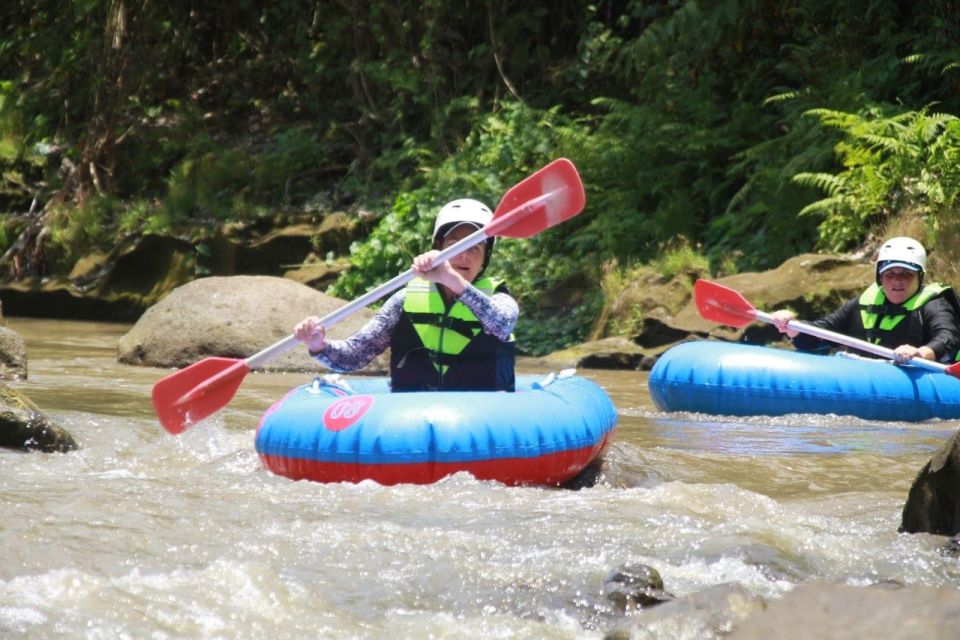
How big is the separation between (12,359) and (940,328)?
554cm

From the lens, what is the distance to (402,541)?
13.9 feet

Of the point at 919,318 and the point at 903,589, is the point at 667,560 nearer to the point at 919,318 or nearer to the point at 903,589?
the point at 903,589

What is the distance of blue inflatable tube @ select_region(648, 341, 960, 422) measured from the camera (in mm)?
7621

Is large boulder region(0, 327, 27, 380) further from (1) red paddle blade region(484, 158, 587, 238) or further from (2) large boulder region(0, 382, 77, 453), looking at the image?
(1) red paddle blade region(484, 158, 587, 238)

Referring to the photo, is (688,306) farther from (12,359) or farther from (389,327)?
(389,327)

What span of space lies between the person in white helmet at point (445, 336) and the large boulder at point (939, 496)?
68.6 inches

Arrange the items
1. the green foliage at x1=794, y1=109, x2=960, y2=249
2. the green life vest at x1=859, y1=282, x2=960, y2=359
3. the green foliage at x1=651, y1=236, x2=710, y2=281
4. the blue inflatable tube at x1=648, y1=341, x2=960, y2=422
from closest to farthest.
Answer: the blue inflatable tube at x1=648, y1=341, x2=960, y2=422, the green life vest at x1=859, y1=282, x2=960, y2=359, the green foliage at x1=794, y1=109, x2=960, y2=249, the green foliage at x1=651, y1=236, x2=710, y2=281

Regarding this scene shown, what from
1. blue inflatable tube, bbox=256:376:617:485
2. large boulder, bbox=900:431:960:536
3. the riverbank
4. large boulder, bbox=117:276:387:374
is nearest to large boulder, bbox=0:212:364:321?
the riverbank

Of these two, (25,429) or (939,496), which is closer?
(939,496)

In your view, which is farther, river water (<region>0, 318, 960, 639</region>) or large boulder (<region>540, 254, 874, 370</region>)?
large boulder (<region>540, 254, 874, 370</region>)

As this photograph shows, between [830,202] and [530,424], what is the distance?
6333 mm

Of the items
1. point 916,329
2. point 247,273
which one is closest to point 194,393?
point 916,329

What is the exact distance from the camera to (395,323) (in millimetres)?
5750

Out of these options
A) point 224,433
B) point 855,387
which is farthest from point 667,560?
point 855,387
